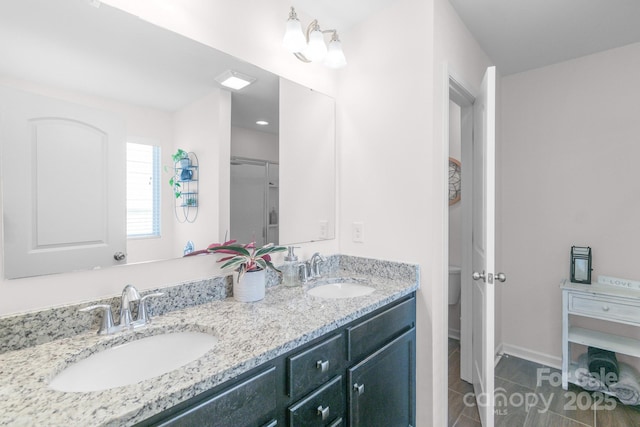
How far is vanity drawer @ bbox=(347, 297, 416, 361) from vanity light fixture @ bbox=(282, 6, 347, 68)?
1.29 m

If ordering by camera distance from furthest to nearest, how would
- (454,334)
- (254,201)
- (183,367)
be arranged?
1. (454,334)
2. (254,201)
3. (183,367)

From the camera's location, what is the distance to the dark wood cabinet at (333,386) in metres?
0.78

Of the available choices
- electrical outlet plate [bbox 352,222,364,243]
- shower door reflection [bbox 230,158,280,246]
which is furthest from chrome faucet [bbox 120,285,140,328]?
electrical outlet plate [bbox 352,222,364,243]

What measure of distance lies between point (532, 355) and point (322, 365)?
2.39 meters

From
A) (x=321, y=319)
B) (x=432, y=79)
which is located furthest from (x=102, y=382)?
(x=432, y=79)

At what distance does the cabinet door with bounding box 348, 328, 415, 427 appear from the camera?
47.6 inches

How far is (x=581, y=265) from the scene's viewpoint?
2234 millimetres

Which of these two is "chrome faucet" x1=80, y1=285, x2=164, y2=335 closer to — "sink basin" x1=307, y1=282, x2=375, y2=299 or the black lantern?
"sink basin" x1=307, y1=282, x2=375, y2=299

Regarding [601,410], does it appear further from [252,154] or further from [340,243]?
[252,154]

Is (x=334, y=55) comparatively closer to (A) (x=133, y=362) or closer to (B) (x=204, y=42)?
(B) (x=204, y=42)

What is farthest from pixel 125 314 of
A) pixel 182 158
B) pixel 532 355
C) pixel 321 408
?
pixel 532 355

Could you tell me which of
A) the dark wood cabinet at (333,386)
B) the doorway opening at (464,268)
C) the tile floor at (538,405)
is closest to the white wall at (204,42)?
the dark wood cabinet at (333,386)

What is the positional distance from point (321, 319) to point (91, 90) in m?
1.10

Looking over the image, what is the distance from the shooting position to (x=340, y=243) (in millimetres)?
1974
